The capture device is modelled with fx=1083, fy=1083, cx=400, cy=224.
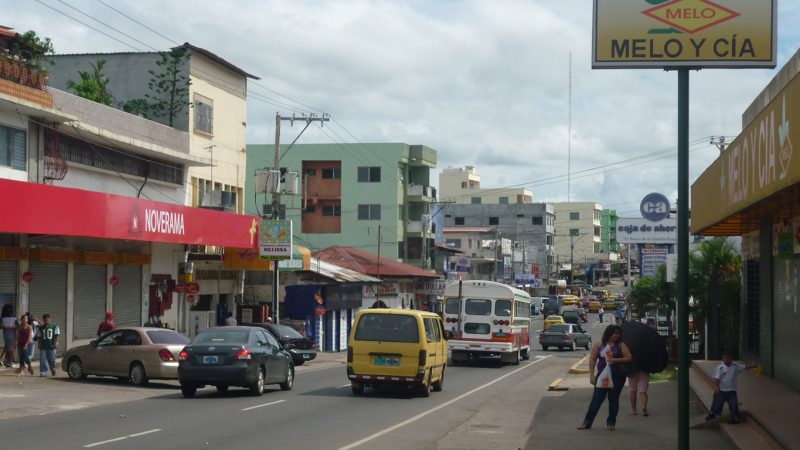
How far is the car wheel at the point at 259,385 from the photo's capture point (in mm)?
23391

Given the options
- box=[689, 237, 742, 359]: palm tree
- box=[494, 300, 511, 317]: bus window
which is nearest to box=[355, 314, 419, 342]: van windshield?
box=[689, 237, 742, 359]: palm tree

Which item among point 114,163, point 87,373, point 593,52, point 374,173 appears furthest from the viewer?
point 374,173

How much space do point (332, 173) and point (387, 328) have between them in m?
60.4

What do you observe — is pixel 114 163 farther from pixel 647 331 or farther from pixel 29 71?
pixel 647 331

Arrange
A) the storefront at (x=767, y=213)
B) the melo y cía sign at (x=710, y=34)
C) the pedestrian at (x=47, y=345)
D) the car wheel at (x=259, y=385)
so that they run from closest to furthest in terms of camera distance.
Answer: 1. the melo y cía sign at (x=710, y=34)
2. the storefront at (x=767, y=213)
3. the car wheel at (x=259, y=385)
4. the pedestrian at (x=47, y=345)

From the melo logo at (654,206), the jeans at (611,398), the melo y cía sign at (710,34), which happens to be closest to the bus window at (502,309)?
the melo logo at (654,206)

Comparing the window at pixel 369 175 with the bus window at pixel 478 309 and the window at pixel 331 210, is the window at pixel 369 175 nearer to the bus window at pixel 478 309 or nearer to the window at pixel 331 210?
the window at pixel 331 210

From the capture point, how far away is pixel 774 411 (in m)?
17.0

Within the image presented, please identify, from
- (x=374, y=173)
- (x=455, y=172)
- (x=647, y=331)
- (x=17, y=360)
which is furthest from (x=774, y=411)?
(x=455, y=172)

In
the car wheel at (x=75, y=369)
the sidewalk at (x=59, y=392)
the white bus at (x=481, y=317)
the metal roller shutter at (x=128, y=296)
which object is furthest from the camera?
the white bus at (x=481, y=317)

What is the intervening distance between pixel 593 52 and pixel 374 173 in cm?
7207

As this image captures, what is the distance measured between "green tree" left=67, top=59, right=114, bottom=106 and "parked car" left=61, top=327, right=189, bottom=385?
17549 millimetres

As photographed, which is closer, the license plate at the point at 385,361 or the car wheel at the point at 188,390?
the car wheel at the point at 188,390

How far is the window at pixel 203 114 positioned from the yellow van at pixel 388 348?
24509 mm
